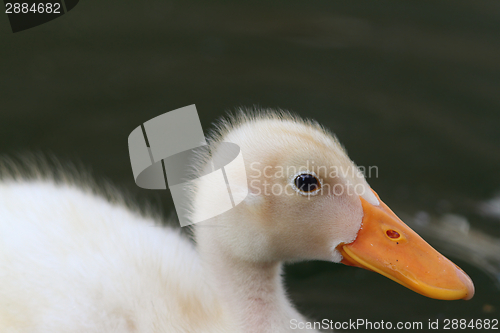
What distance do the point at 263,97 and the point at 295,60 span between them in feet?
1.46

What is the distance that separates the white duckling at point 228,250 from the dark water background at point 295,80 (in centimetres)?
133

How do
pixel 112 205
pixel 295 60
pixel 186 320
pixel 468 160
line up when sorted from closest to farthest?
pixel 186 320 < pixel 112 205 < pixel 468 160 < pixel 295 60

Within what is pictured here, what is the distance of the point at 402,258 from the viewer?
2105 mm

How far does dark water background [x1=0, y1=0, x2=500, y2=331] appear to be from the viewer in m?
3.78

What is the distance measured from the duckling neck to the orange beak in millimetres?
389

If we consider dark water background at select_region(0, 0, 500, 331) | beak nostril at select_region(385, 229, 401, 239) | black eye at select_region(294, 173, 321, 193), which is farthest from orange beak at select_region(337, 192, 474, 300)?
dark water background at select_region(0, 0, 500, 331)

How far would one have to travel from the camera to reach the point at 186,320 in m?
2.18

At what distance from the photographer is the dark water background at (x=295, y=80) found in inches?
149

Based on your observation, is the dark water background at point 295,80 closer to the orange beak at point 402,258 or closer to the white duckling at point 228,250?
the white duckling at point 228,250

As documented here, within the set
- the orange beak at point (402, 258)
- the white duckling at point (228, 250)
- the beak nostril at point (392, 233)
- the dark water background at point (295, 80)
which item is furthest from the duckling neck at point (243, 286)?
the dark water background at point (295, 80)

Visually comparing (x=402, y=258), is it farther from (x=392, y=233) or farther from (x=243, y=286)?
(x=243, y=286)

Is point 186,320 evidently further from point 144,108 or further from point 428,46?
point 428,46

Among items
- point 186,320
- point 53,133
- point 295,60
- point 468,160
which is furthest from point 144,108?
point 468,160

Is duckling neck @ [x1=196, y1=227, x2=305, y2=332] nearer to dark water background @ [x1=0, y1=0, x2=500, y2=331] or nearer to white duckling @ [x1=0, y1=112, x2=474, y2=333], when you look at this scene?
Answer: white duckling @ [x1=0, y1=112, x2=474, y2=333]
